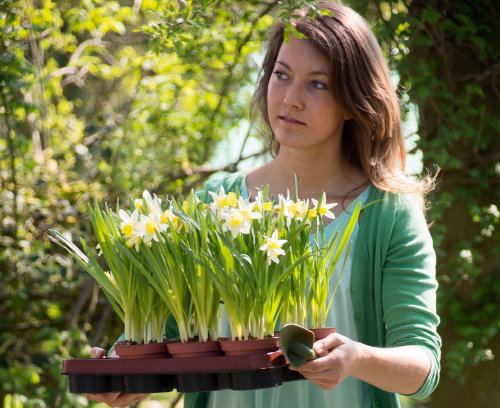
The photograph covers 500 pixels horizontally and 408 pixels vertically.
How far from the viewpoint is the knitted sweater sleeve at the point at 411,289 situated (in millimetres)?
1609

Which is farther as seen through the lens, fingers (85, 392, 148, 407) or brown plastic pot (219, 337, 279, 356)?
fingers (85, 392, 148, 407)

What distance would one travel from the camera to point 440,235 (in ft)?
11.6

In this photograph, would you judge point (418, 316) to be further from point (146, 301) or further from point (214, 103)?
point (214, 103)

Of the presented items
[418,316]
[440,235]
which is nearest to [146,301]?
[418,316]

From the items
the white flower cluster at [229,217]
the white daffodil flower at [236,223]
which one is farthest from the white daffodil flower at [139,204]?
the white daffodil flower at [236,223]

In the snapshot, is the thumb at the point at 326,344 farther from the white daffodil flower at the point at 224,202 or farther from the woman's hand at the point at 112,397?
the woman's hand at the point at 112,397

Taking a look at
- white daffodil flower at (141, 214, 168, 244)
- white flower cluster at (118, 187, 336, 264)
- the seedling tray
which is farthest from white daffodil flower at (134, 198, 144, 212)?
the seedling tray

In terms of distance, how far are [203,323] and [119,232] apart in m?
0.25

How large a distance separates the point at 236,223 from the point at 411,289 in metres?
0.46

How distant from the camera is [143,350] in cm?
148

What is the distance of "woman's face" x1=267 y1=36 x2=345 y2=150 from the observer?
1.79 metres

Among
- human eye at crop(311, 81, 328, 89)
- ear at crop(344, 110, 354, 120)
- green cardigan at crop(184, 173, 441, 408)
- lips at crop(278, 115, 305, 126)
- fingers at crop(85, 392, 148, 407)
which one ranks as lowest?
fingers at crop(85, 392, 148, 407)

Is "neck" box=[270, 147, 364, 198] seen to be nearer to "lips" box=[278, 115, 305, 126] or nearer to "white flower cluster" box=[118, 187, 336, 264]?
"lips" box=[278, 115, 305, 126]

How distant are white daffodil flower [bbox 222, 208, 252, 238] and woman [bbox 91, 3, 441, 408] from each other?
0.38m
